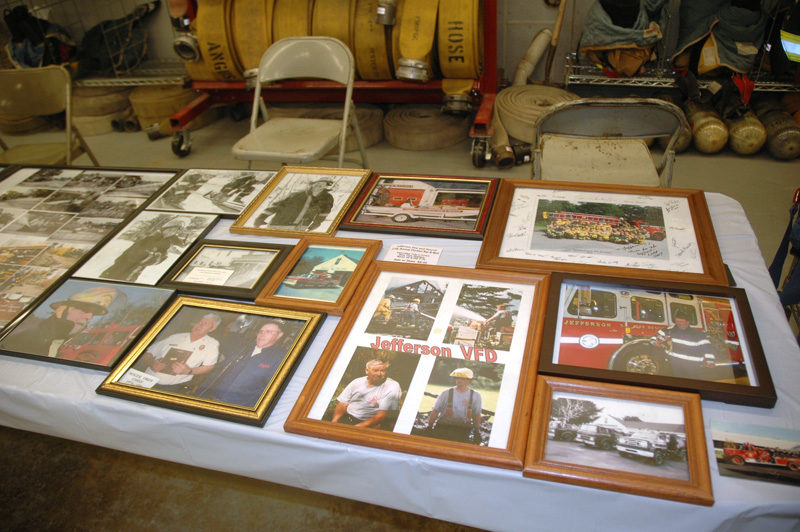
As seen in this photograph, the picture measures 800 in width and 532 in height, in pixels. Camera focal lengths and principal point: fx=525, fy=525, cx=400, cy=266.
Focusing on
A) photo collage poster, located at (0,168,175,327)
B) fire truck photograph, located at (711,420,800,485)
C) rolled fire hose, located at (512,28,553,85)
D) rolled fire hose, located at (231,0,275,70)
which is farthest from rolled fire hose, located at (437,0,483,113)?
fire truck photograph, located at (711,420,800,485)

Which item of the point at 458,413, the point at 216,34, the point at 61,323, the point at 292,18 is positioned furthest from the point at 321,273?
the point at 216,34

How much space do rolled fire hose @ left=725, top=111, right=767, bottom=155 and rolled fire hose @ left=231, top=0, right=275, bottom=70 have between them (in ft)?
11.5

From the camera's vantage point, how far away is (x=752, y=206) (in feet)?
10.7

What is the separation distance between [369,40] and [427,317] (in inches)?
121

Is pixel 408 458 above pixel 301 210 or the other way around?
the other way around

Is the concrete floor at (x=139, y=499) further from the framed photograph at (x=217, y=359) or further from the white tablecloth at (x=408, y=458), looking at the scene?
the framed photograph at (x=217, y=359)

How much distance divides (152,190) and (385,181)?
968mm

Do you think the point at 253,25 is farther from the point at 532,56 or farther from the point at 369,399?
the point at 369,399

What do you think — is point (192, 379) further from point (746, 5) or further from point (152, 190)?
point (746, 5)

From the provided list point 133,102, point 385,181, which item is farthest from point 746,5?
point 133,102

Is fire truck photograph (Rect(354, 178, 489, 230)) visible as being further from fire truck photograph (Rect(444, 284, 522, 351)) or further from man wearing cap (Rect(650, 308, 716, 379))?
man wearing cap (Rect(650, 308, 716, 379))

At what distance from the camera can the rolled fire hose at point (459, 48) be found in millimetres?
3561

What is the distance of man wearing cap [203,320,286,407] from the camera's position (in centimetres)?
120

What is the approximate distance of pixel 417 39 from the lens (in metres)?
3.60
